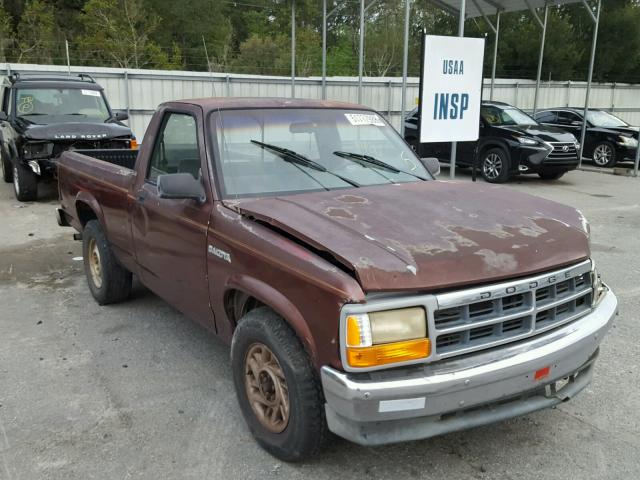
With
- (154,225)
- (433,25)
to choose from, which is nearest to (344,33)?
(433,25)

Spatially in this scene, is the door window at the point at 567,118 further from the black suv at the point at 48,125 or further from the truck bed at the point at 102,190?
the truck bed at the point at 102,190

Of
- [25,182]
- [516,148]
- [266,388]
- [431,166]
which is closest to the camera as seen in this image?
[266,388]

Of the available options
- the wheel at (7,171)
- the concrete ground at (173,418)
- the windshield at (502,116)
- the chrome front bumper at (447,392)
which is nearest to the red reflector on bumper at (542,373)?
the chrome front bumper at (447,392)

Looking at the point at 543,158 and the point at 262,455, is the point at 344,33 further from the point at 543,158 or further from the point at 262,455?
the point at 262,455

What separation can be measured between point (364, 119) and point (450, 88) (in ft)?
15.6

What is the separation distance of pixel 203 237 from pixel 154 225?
0.75 m

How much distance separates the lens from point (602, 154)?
55.4ft

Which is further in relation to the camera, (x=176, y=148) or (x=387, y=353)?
(x=176, y=148)

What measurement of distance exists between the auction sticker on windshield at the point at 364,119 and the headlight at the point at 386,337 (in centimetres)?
206

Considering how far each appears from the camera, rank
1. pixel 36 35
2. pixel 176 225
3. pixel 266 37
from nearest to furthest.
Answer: pixel 176 225
pixel 36 35
pixel 266 37

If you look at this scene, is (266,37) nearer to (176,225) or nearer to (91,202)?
(91,202)

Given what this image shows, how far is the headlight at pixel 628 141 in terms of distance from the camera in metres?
16.2

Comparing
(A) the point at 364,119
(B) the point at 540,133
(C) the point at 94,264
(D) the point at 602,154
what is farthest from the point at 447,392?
(D) the point at 602,154

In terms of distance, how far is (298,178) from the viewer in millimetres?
3645
